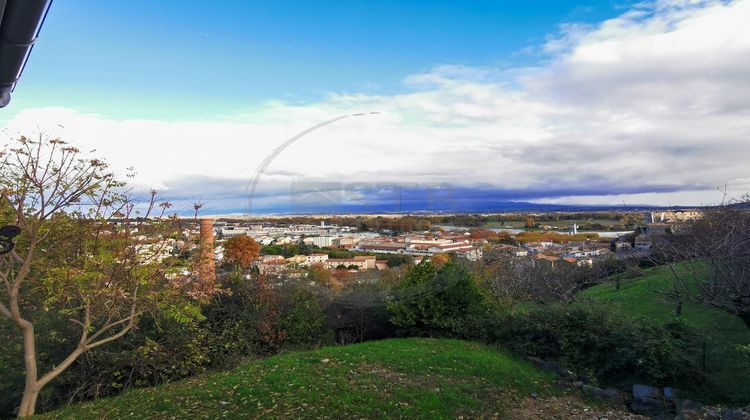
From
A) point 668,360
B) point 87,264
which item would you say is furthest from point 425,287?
point 87,264

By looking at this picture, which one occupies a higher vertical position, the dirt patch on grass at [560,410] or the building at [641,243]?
the building at [641,243]

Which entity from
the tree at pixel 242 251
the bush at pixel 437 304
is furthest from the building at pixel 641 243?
the tree at pixel 242 251

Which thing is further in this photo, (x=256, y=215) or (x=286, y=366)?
(x=256, y=215)

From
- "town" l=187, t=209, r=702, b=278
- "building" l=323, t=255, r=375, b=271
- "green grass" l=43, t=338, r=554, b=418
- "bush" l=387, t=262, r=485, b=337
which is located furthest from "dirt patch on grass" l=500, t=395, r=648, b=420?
"building" l=323, t=255, r=375, b=271

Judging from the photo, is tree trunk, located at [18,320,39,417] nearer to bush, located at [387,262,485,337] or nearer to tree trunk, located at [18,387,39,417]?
tree trunk, located at [18,387,39,417]

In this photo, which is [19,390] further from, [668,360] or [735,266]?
[735,266]

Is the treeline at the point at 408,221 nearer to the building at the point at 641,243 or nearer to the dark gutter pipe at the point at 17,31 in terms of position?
the building at the point at 641,243
